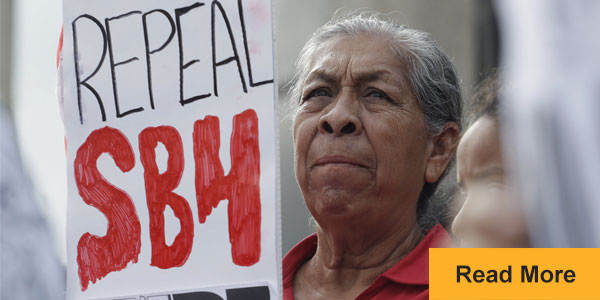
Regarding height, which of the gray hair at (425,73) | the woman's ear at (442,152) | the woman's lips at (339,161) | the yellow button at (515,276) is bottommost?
the yellow button at (515,276)

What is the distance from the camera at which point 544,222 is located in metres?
0.94

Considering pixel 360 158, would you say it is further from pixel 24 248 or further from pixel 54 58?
pixel 54 58

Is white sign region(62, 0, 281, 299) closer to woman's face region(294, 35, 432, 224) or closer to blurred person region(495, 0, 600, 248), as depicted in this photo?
woman's face region(294, 35, 432, 224)

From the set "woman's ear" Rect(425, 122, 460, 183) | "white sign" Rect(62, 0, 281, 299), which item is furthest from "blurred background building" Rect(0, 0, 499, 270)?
"woman's ear" Rect(425, 122, 460, 183)

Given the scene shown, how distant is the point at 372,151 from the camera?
2.04 m

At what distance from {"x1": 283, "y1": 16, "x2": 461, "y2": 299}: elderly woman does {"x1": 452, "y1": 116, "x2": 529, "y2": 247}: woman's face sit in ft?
0.86

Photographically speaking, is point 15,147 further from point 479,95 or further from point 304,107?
point 479,95

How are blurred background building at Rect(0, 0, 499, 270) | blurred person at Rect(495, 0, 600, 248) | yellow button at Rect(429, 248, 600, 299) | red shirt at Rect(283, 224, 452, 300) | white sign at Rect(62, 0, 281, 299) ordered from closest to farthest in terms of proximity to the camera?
blurred person at Rect(495, 0, 600, 248), yellow button at Rect(429, 248, 600, 299), white sign at Rect(62, 0, 281, 299), red shirt at Rect(283, 224, 452, 300), blurred background building at Rect(0, 0, 499, 270)

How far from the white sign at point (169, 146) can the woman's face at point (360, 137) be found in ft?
1.14

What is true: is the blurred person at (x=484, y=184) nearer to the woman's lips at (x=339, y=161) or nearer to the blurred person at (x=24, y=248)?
the woman's lips at (x=339, y=161)

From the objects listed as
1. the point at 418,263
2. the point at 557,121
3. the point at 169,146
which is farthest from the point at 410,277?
the point at 557,121

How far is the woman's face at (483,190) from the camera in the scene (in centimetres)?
162

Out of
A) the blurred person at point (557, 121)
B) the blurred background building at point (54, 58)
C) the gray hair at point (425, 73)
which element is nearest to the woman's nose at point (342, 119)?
the gray hair at point (425, 73)

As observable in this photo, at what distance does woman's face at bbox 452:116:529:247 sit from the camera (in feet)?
5.32
